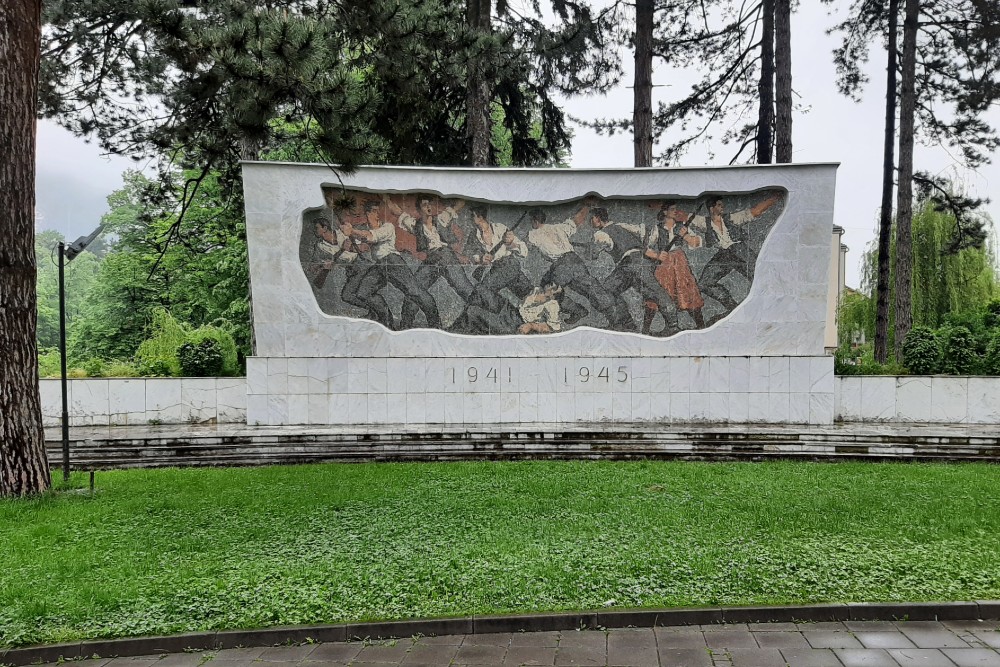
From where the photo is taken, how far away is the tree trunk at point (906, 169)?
15.4 metres

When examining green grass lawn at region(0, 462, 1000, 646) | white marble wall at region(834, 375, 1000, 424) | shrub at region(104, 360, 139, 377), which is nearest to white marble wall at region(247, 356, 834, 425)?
white marble wall at region(834, 375, 1000, 424)

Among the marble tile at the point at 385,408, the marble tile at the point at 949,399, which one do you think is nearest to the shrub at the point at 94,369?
the marble tile at the point at 385,408

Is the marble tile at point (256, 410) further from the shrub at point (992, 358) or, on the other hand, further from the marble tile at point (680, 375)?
the shrub at point (992, 358)

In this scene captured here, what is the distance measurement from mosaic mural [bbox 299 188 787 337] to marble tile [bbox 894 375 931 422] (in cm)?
341

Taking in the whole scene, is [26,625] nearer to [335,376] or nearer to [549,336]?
[335,376]

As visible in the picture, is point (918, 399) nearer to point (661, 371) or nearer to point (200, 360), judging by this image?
point (661, 371)

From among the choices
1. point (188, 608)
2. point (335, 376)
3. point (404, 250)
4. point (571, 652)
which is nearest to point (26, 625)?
point (188, 608)

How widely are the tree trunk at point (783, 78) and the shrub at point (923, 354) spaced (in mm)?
5507

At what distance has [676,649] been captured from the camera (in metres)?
3.91

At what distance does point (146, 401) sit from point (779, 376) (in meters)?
12.1

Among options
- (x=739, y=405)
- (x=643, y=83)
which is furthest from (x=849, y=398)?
(x=643, y=83)

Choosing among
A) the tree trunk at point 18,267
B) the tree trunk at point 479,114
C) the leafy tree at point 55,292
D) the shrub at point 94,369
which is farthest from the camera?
the leafy tree at point 55,292

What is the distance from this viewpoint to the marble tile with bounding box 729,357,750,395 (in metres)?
11.9

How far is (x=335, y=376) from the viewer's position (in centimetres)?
1205
